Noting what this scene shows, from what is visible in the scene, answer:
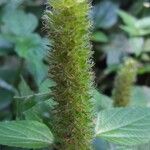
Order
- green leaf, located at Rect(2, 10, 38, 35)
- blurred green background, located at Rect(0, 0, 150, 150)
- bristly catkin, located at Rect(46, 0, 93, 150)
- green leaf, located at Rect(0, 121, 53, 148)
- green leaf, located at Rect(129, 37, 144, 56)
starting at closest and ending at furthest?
bristly catkin, located at Rect(46, 0, 93, 150) < green leaf, located at Rect(0, 121, 53, 148) < blurred green background, located at Rect(0, 0, 150, 150) < green leaf, located at Rect(2, 10, 38, 35) < green leaf, located at Rect(129, 37, 144, 56)

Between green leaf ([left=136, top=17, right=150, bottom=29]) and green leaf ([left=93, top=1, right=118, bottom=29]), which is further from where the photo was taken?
green leaf ([left=93, top=1, right=118, bottom=29])

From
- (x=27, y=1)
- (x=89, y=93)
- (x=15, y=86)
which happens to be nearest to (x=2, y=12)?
(x=15, y=86)

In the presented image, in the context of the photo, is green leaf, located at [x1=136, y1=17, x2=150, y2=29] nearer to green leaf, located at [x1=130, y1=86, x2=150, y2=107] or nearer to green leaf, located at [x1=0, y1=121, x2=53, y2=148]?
green leaf, located at [x1=130, y1=86, x2=150, y2=107]

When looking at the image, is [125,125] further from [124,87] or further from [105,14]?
[105,14]

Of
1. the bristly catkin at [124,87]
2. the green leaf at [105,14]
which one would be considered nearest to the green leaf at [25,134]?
the bristly catkin at [124,87]

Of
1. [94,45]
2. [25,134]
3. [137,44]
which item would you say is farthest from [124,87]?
[94,45]

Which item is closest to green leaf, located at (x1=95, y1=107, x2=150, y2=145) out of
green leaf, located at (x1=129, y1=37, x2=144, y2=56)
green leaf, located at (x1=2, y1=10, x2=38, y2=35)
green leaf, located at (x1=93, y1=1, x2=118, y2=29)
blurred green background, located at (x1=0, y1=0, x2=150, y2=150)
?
blurred green background, located at (x1=0, y1=0, x2=150, y2=150)
